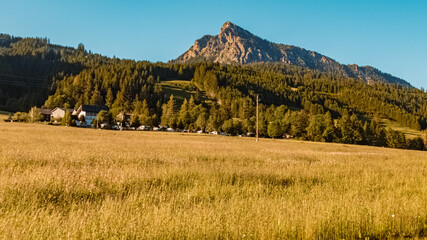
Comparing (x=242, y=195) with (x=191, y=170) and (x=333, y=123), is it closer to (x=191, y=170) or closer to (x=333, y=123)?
(x=191, y=170)

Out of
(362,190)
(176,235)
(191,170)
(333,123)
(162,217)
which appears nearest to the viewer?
(176,235)

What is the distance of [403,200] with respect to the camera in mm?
6594

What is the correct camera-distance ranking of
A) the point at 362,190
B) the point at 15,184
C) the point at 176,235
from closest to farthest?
the point at 176,235
the point at 15,184
the point at 362,190

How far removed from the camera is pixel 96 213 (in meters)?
4.73

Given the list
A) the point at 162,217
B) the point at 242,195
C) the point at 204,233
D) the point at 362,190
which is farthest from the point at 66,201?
the point at 362,190

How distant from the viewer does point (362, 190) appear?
25.6 ft

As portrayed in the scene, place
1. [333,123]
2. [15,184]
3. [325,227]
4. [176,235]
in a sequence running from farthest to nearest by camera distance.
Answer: [333,123]
[15,184]
[325,227]
[176,235]

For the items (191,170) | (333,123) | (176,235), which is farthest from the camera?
(333,123)

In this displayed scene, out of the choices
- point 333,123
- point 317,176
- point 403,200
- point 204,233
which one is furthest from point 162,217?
point 333,123

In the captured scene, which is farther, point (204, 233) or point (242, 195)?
point (242, 195)

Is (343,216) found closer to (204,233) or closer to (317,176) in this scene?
(204,233)

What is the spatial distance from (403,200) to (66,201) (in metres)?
8.73

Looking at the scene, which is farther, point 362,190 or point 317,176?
point 317,176

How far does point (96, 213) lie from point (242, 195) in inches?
142
